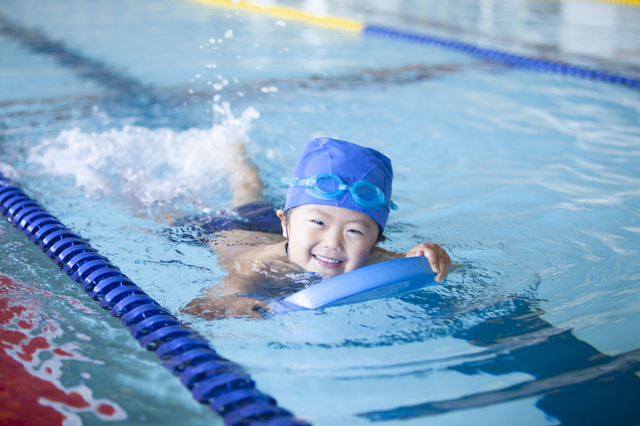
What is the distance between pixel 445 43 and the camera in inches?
344

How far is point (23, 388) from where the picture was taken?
1.63 meters

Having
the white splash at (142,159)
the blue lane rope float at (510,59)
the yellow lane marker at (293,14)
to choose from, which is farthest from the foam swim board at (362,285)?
the yellow lane marker at (293,14)

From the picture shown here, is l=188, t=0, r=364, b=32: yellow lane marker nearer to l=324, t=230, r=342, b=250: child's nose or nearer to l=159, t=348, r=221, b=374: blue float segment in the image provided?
l=324, t=230, r=342, b=250: child's nose

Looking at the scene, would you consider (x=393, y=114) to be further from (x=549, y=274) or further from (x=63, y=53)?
(x=63, y=53)

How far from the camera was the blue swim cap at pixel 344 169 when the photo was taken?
7.88 ft

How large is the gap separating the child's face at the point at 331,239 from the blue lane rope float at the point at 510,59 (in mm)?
5313

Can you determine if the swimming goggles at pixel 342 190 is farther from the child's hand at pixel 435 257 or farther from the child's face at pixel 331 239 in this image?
the child's hand at pixel 435 257

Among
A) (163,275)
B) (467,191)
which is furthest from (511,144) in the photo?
(163,275)

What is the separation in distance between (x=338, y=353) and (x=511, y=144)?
3209mm

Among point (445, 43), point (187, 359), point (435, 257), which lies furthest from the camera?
point (445, 43)

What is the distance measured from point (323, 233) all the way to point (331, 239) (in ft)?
0.20

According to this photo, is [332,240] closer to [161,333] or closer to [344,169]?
[344,169]

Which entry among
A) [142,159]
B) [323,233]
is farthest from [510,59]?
[323,233]

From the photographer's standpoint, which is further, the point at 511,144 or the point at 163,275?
the point at 511,144
